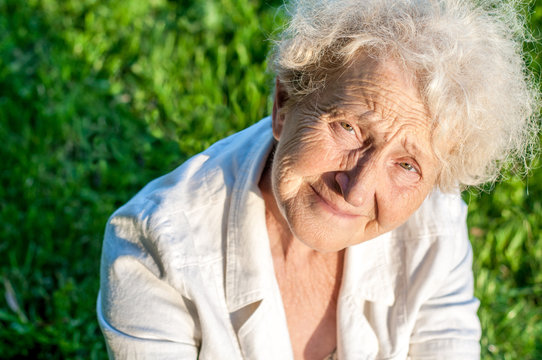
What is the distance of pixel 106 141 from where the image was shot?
371cm

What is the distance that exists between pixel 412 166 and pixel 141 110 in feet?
7.78

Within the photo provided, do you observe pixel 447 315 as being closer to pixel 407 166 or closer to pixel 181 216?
pixel 407 166

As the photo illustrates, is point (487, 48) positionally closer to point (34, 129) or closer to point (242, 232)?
point (242, 232)

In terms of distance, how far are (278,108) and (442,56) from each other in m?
0.57

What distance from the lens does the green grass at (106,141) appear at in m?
3.09

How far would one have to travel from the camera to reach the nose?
180cm

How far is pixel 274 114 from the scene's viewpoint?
2.08m

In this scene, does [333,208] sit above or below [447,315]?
above

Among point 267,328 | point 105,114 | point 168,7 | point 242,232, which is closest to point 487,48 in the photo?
point 242,232

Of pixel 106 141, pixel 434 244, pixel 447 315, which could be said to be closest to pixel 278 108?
pixel 434 244

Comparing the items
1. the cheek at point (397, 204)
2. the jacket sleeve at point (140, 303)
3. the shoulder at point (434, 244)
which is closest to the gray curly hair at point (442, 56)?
the cheek at point (397, 204)

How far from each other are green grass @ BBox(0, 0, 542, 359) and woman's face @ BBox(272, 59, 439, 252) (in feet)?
3.19

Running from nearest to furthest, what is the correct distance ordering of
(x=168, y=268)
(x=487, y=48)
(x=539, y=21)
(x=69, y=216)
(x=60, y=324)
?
(x=487, y=48), (x=168, y=268), (x=60, y=324), (x=69, y=216), (x=539, y=21)

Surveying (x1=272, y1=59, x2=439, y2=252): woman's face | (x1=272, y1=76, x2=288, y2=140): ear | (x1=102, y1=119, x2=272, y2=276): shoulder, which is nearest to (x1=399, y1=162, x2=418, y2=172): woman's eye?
(x1=272, y1=59, x2=439, y2=252): woman's face
